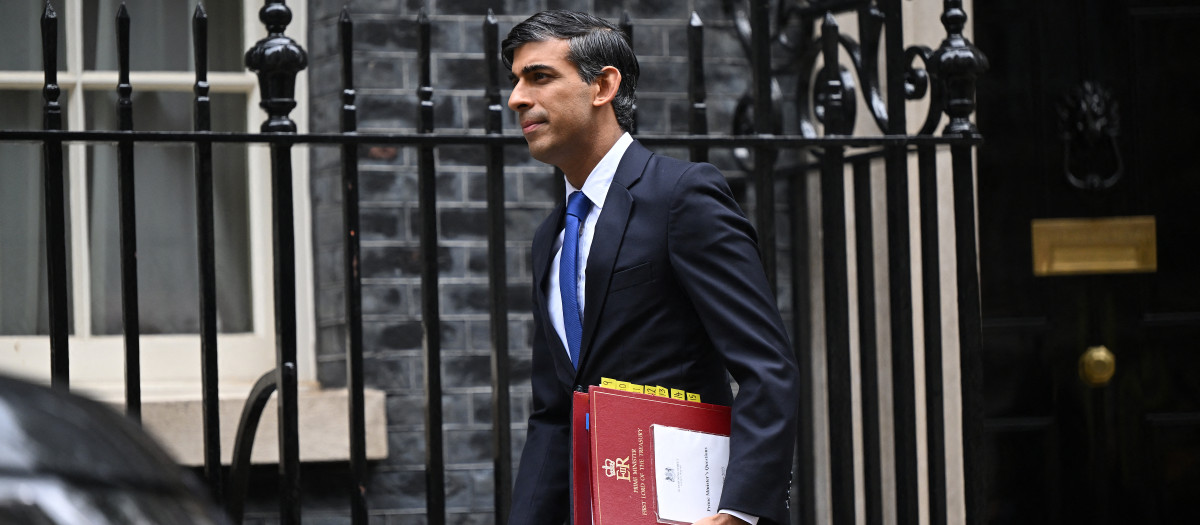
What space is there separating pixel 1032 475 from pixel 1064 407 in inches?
10.6

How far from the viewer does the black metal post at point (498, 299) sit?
3.52m

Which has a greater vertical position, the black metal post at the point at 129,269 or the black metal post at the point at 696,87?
the black metal post at the point at 696,87

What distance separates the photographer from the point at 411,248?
16.1ft

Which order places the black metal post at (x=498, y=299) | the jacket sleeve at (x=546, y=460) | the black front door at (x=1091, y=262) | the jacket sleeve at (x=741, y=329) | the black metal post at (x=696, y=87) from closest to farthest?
1. the jacket sleeve at (x=741, y=329)
2. the jacket sleeve at (x=546, y=460)
3. the black metal post at (x=498, y=299)
4. the black metal post at (x=696, y=87)
5. the black front door at (x=1091, y=262)

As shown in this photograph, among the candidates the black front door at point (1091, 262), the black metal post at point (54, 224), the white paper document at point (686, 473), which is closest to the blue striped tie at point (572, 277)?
the white paper document at point (686, 473)

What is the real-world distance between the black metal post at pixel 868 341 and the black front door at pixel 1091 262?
1.47 metres

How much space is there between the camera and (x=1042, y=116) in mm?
5285

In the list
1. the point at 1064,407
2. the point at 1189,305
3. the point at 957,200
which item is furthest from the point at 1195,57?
the point at 957,200

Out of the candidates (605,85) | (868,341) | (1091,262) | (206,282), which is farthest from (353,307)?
(1091,262)

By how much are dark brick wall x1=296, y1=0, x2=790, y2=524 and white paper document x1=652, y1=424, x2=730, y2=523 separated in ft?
7.78

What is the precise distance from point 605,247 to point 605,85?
32 centimetres

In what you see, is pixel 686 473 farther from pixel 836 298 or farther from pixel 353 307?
pixel 836 298

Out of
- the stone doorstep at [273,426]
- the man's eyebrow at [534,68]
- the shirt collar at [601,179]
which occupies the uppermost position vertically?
the man's eyebrow at [534,68]

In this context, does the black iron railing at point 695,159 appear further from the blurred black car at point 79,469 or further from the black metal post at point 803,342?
the blurred black car at point 79,469
